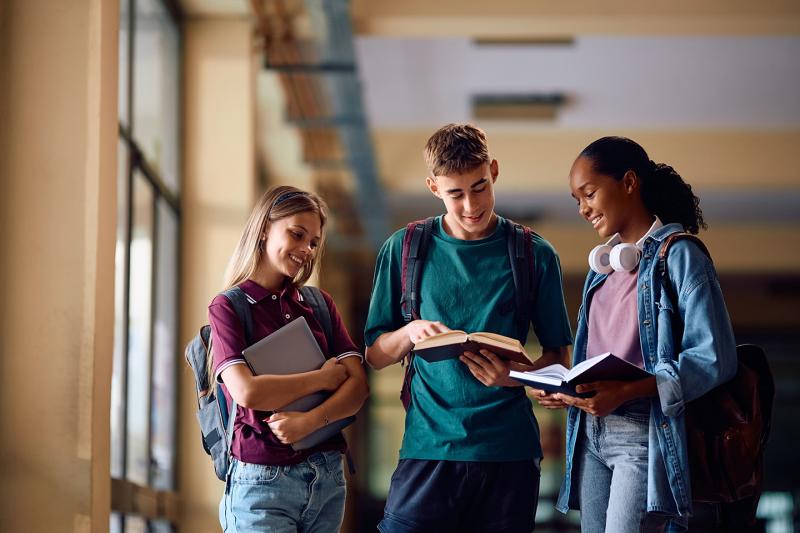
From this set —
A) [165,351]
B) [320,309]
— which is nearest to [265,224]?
[320,309]

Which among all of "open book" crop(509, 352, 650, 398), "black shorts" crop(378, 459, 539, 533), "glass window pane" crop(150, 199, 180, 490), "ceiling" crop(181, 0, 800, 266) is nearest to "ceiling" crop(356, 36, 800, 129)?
"ceiling" crop(181, 0, 800, 266)

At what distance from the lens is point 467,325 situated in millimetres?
2627

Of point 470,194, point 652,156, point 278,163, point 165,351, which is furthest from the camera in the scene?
point 652,156

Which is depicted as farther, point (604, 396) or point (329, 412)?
point (329, 412)

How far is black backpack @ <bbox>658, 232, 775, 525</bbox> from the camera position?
2.33 meters

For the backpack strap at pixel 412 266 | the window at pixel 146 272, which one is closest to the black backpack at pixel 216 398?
the backpack strap at pixel 412 266

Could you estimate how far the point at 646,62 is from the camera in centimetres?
825

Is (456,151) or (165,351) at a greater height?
(456,151)

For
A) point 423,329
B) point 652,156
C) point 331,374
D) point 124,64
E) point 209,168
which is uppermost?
point 652,156

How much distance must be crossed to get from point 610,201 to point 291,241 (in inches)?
30.4

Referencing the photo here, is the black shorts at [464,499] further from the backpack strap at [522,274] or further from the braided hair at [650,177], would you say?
the braided hair at [650,177]

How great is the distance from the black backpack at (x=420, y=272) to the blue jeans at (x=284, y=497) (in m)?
0.27

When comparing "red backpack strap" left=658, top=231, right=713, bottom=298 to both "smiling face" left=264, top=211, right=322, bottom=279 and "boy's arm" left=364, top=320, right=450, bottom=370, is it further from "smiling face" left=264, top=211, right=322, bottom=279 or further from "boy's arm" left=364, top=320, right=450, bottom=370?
"smiling face" left=264, top=211, right=322, bottom=279

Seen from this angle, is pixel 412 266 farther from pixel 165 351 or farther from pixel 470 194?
pixel 165 351
